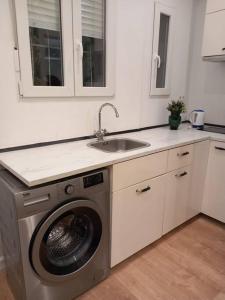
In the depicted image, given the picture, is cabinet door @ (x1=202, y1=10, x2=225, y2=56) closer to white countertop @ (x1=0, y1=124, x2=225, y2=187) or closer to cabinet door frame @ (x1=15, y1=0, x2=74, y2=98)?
white countertop @ (x1=0, y1=124, x2=225, y2=187)

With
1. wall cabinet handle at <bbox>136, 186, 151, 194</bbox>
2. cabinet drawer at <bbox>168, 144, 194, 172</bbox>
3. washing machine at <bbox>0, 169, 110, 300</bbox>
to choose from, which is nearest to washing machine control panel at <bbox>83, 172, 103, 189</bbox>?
washing machine at <bbox>0, 169, 110, 300</bbox>

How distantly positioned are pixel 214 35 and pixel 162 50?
20.8 inches

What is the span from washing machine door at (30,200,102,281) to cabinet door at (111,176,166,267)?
0.61 feet

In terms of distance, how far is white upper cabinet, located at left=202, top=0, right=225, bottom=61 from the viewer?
82.0 inches

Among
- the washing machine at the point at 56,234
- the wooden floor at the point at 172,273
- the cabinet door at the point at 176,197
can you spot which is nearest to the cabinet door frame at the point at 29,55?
the washing machine at the point at 56,234

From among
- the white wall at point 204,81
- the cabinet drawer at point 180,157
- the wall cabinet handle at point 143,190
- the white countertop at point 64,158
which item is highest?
the white wall at point 204,81

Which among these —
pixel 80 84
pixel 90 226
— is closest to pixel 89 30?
pixel 80 84

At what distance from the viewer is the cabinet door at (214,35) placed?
209cm

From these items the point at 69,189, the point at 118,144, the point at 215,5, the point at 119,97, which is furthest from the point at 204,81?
the point at 69,189

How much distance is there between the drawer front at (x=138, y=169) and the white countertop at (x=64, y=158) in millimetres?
48

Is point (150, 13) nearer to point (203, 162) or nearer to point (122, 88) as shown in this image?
point (122, 88)

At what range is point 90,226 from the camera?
4.90 ft

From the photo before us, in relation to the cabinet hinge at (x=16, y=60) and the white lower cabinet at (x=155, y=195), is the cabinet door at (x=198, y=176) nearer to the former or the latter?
the white lower cabinet at (x=155, y=195)

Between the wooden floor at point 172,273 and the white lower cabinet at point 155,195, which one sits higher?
the white lower cabinet at point 155,195
